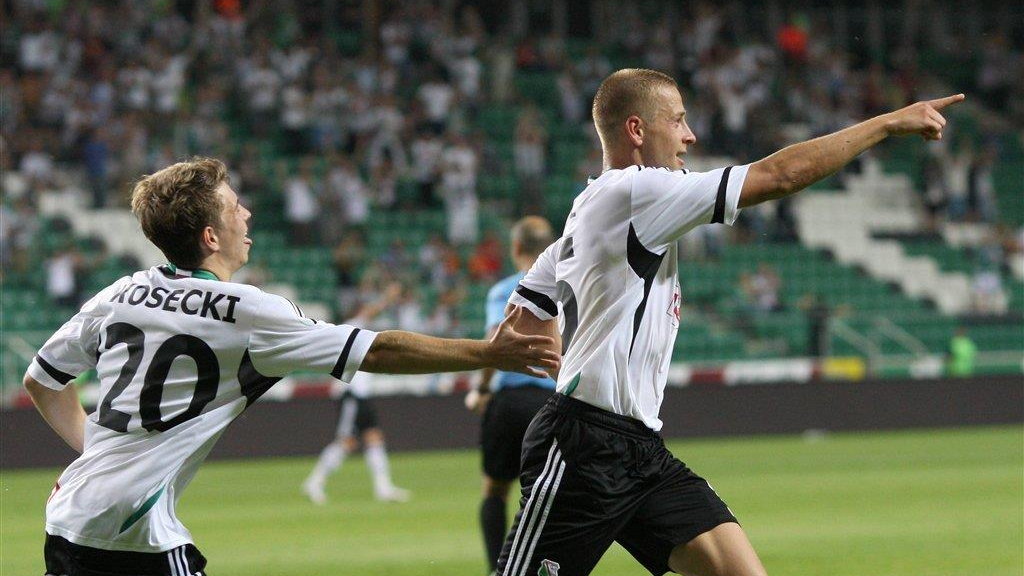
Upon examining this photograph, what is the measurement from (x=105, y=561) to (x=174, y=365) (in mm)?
632

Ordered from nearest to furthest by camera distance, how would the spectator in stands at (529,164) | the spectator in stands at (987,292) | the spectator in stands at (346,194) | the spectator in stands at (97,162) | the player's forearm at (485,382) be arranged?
the player's forearm at (485,382), the spectator in stands at (97,162), the spectator in stands at (346,194), the spectator in stands at (529,164), the spectator in stands at (987,292)

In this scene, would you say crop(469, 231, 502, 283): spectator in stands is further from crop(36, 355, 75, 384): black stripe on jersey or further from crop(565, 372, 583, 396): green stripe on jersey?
crop(36, 355, 75, 384): black stripe on jersey

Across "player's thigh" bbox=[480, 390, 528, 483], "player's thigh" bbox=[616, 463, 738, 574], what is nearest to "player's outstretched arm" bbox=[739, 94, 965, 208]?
"player's thigh" bbox=[616, 463, 738, 574]

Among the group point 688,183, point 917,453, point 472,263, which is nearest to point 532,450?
point 688,183

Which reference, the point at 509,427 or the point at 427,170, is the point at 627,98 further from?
the point at 427,170

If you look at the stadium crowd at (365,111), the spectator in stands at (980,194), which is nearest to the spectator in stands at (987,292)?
the stadium crowd at (365,111)

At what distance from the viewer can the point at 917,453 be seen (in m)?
19.5

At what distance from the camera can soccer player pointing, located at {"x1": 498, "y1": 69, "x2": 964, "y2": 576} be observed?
5.16m

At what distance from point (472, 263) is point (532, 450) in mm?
18581

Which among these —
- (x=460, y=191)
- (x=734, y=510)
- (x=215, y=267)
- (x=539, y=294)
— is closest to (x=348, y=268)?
(x=460, y=191)

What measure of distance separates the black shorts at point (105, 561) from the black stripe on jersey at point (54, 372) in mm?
630

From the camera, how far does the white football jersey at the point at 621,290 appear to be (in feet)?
16.5

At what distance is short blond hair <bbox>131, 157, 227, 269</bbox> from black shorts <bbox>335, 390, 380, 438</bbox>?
35.4 ft

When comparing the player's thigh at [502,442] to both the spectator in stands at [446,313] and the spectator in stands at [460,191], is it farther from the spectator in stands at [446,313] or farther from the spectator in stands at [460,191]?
the spectator in stands at [460,191]
